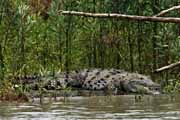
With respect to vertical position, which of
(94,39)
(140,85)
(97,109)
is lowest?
(140,85)

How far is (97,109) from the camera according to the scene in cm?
1112

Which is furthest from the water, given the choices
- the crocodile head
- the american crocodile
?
the american crocodile

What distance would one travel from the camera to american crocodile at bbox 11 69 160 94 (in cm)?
1602

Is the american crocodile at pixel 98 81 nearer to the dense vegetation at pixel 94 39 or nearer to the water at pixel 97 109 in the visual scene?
the dense vegetation at pixel 94 39

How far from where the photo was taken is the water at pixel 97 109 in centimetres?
965

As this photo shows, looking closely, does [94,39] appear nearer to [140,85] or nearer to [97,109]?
[140,85]

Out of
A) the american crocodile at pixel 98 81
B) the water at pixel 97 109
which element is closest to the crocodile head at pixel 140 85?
the american crocodile at pixel 98 81

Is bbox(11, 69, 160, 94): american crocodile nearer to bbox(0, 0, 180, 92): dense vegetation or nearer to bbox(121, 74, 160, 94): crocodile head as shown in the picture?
bbox(121, 74, 160, 94): crocodile head

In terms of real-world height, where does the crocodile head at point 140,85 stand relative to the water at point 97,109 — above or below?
below

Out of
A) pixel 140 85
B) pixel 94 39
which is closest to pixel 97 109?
pixel 140 85

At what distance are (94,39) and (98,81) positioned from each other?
406 centimetres

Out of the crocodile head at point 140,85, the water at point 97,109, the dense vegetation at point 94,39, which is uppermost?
the dense vegetation at point 94,39

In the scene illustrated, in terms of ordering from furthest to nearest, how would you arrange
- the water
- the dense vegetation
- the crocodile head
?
the dense vegetation < the crocodile head < the water

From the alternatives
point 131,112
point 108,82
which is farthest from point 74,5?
point 131,112
